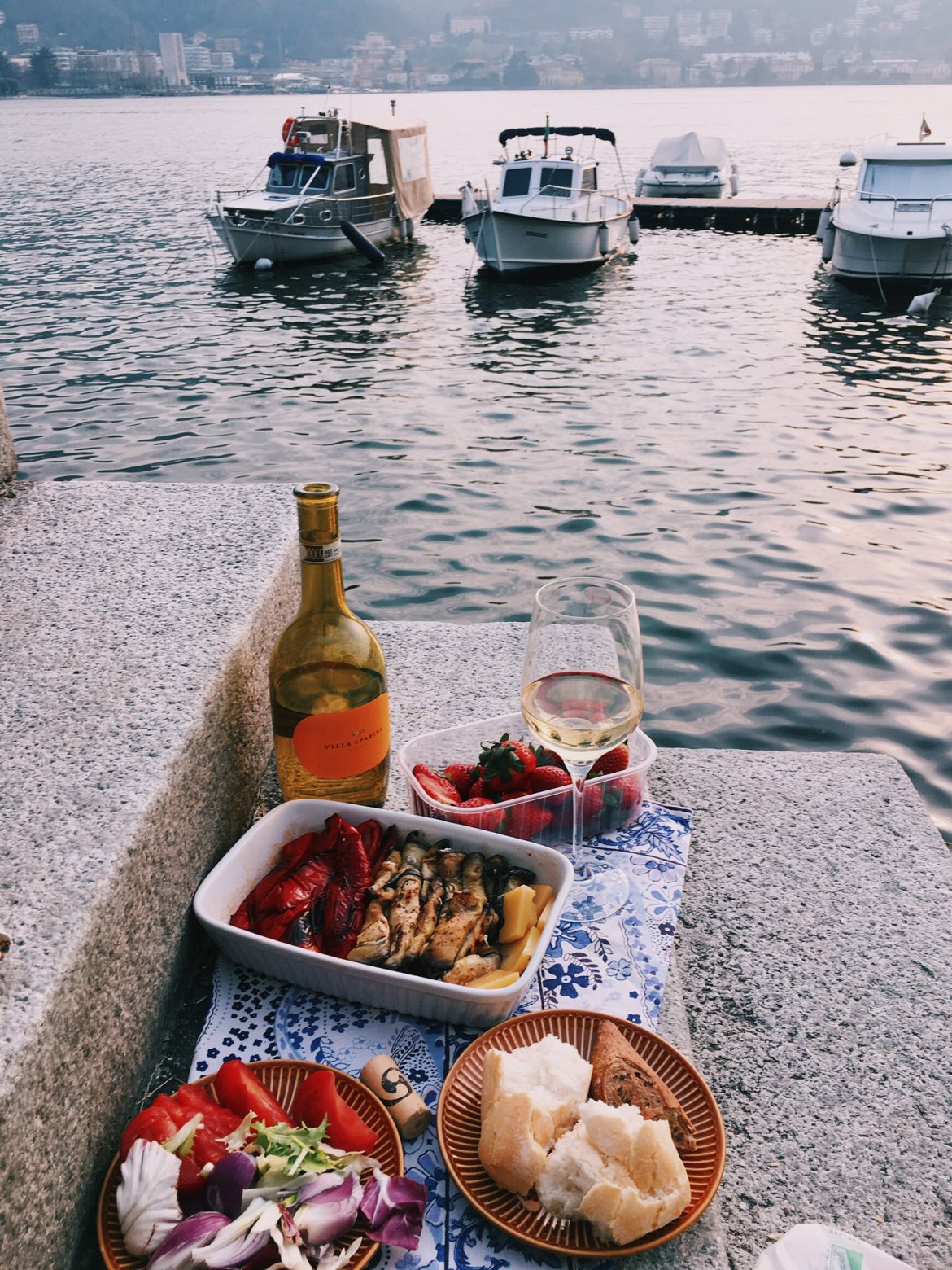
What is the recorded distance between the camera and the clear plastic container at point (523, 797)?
7.09ft

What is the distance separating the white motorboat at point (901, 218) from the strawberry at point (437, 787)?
66.3 ft

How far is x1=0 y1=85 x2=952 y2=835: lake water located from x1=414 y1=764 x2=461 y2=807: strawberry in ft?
13.1

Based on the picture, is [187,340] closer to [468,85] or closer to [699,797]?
[699,797]

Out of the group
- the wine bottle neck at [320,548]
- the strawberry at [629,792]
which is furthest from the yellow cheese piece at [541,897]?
the wine bottle neck at [320,548]

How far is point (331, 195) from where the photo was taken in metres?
24.5

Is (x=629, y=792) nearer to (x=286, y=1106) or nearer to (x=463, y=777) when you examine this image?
(x=463, y=777)

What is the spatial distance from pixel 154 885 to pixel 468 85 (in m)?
224

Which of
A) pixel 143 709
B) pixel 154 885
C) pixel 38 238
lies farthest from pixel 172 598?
pixel 38 238

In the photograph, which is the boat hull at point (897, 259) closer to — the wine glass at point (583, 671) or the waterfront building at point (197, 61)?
the wine glass at point (583, 671)

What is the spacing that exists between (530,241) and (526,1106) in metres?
22.3

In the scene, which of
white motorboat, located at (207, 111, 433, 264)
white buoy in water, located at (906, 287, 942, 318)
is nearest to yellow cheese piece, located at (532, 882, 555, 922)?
white buoy in water, located at (906, 287, 942, 318)

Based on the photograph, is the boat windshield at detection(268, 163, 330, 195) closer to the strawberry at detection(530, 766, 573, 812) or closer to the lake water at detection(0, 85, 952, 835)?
the lake water at detection(0, 85, 952, 835)

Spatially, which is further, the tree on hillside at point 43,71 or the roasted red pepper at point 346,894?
the tree on hillside at point 43,71

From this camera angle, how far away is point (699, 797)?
2697mm
